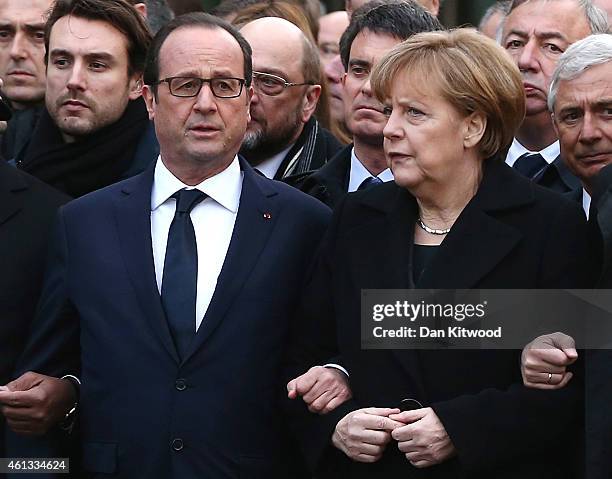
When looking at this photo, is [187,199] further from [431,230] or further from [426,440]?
[426,440]

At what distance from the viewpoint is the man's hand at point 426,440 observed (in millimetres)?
4184

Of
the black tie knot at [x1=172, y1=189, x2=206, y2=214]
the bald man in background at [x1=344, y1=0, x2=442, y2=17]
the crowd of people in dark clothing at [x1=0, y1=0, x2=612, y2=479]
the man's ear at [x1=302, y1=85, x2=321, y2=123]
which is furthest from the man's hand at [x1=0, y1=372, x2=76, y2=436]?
the bald man in background at [x1=344, y1=0, x2=442, y2=17]

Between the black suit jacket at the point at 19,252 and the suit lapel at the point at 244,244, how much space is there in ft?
2.51

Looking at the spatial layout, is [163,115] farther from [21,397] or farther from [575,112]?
[575,112]

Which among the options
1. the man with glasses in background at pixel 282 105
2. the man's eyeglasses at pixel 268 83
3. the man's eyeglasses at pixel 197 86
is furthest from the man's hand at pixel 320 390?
the man's eyeglasses at pixel 268 83

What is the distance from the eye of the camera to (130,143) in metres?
5.73

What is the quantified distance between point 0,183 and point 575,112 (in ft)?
6.99

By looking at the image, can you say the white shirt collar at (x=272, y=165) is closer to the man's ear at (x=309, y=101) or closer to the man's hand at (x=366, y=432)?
the man's ear at (x=309, y=101)

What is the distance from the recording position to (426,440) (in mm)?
4184

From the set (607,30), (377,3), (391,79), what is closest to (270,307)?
(391,79)

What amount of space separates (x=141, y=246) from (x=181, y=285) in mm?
201

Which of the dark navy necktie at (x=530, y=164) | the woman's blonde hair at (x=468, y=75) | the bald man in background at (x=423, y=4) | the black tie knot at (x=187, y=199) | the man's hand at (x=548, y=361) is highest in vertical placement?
the bald man in background at (x=423, y=4)

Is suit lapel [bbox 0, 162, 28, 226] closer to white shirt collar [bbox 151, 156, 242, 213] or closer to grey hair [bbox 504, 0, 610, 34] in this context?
white shirt collar [bbox 151, 156, 242, 213]

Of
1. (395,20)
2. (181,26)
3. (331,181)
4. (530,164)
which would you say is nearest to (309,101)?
(395,20)
